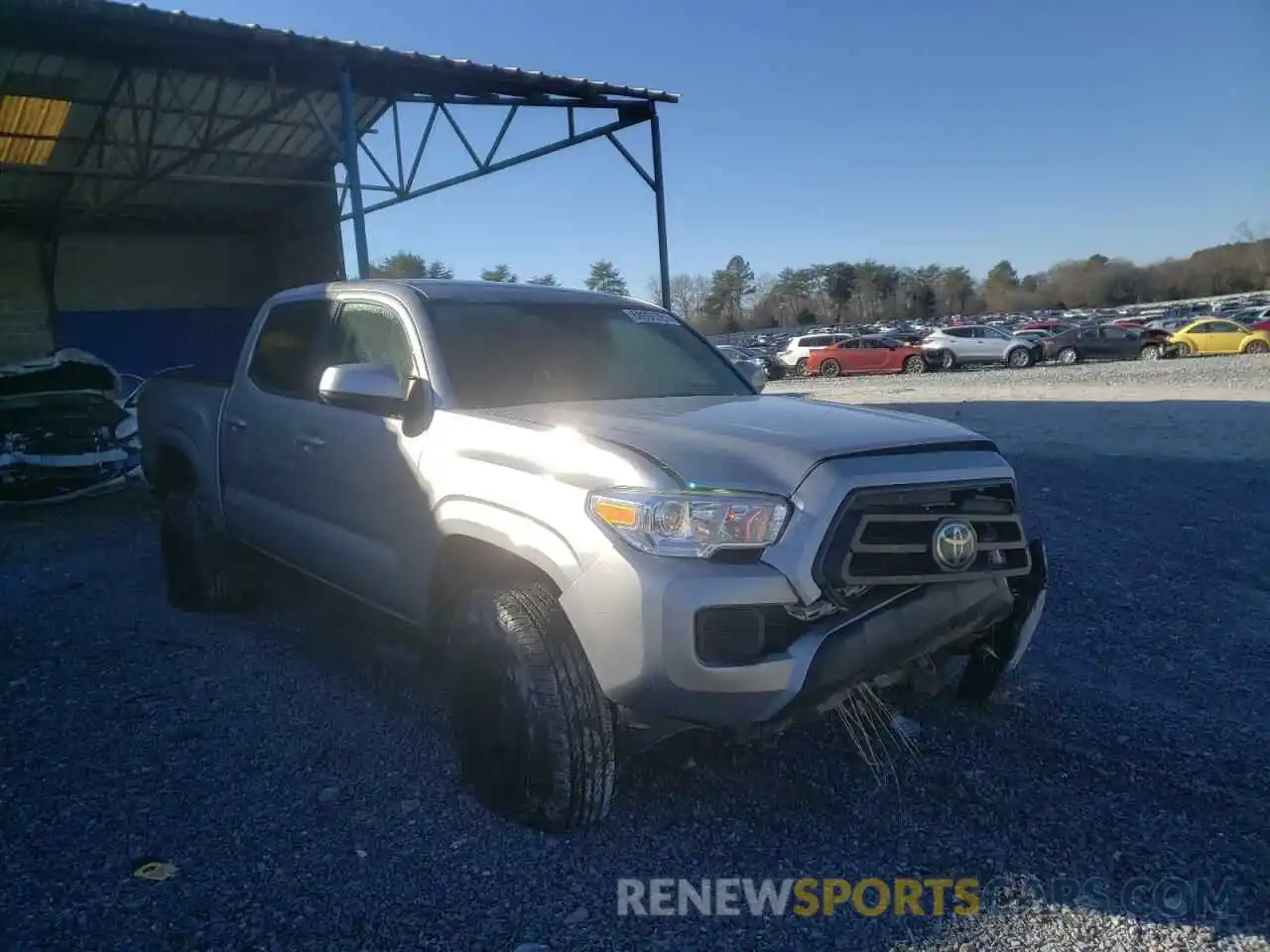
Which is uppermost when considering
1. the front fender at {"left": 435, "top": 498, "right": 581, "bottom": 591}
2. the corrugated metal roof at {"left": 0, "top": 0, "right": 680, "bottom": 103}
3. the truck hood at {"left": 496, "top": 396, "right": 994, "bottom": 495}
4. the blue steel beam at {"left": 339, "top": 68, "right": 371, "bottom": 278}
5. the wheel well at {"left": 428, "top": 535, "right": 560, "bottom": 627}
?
the corrugated metal roof at {"left": 0, "top": 0, "right": 680, "bottom": 103}

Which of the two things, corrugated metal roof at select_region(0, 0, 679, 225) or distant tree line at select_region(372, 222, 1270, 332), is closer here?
corrugated metal roof at select_region(0, 0, 679, 225)

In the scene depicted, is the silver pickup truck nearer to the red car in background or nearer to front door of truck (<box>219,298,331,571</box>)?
front door of truck (<box>219,298,331,571</box>)

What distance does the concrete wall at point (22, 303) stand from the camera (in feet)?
54.8

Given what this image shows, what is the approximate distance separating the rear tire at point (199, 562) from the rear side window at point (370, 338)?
1.54 metres

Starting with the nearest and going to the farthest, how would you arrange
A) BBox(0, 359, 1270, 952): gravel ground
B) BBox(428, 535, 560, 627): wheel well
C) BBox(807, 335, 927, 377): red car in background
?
BBox(0, 359, 1270, 952): gravel ground < BBox(428, 535, 560, 627): wheel well < BBox(807, 335, 927, 377): red car in background

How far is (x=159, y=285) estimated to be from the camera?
1870 cm

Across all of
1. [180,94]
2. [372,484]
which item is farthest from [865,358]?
[372,484]

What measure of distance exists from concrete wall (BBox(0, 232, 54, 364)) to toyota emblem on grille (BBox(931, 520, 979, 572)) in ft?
60.6

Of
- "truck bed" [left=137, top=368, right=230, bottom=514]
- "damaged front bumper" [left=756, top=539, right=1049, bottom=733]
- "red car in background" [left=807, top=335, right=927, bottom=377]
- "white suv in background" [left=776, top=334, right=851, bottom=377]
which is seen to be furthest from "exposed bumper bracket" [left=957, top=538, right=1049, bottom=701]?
"white suv in background" [left=776, top=334, right=851, bottom=377]

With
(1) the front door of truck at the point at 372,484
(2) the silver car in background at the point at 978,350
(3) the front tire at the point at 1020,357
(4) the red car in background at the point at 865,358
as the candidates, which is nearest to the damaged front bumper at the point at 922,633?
(1) the front door of truck at the point at 372,484

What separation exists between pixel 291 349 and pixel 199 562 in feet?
4.78

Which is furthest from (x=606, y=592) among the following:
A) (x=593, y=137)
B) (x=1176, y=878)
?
(x=593, y=137)

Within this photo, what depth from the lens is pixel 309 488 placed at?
3.93 m

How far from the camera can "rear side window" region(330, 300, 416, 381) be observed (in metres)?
3.63
